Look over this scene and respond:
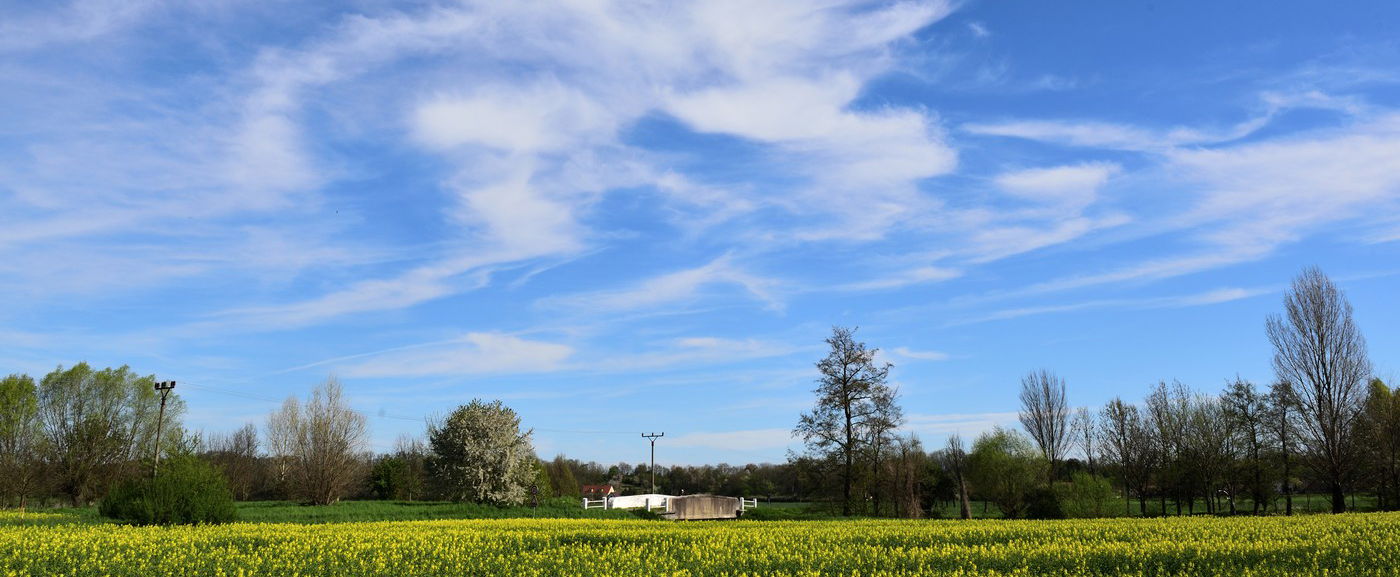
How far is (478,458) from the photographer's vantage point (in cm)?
4078

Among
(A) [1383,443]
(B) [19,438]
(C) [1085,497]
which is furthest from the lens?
(B) [19,438]

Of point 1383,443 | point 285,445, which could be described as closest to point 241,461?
point 285,445

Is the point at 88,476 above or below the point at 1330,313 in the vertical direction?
below

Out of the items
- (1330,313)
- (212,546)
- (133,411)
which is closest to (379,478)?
(133,411)

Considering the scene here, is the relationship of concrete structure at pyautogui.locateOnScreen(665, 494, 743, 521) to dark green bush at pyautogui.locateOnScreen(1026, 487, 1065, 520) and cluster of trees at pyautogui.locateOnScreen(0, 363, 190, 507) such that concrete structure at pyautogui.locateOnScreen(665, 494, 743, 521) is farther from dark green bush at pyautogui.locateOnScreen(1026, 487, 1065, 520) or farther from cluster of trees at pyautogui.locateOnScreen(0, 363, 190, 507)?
cluster of trees at pyautogui.locateOnScreen(0, 363, 190, 507)

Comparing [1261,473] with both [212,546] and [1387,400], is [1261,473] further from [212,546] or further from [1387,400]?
[212,546]

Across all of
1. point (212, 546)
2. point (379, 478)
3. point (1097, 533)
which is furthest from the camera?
point (379, 478)

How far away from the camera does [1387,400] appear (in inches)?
1679

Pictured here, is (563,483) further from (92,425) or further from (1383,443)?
(1383,443)

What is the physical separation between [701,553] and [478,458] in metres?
29.0

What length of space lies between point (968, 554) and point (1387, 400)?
42.0 m

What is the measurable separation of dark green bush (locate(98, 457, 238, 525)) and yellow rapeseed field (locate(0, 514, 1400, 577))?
3.68 m

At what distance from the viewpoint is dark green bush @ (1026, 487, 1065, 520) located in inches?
1364

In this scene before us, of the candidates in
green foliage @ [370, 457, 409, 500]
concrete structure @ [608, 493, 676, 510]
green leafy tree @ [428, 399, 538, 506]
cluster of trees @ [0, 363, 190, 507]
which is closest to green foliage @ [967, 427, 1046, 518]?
concrete structure @ [608, 493, 676, 510]
